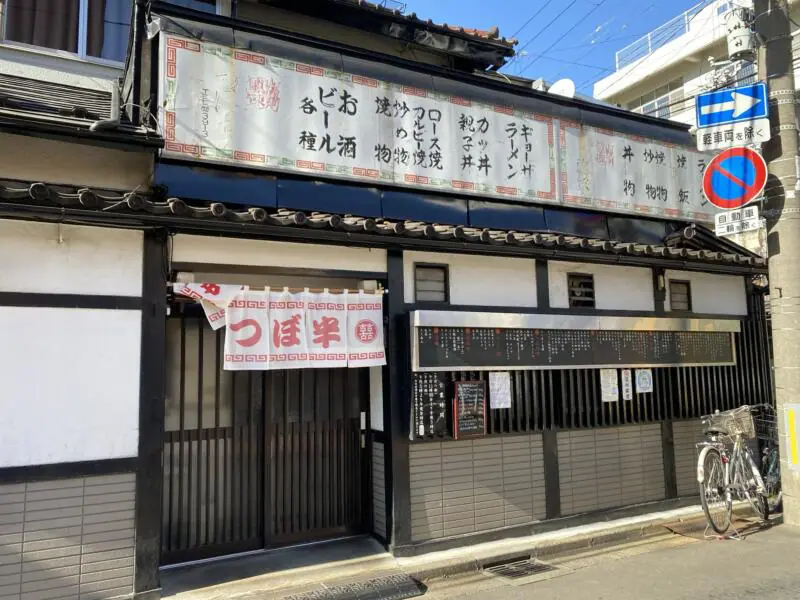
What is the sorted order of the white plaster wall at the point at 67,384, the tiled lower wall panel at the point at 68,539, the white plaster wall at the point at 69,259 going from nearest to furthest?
the tiled lower wall panel at the point at 68,539, the white plaster wall at the point at 67,384, the white plaster wall at the point at 69,259

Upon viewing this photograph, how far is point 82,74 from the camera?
872 cm

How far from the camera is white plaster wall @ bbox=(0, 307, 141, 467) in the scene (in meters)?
5.26

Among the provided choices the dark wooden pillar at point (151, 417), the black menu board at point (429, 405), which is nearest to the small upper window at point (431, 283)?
the black menu board at point (429, 405)

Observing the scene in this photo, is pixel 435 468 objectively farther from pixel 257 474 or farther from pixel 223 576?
pixel 223 576

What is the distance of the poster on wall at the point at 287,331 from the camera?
6430mm

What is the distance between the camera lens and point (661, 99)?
2088 centimetres

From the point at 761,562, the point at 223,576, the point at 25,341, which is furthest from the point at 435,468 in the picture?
the point at 25,341

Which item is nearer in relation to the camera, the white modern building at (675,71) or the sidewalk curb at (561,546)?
the sidewalk curb at (561,546)

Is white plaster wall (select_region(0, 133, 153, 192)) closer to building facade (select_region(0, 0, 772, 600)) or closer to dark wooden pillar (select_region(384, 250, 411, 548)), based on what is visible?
building facade (select_region(0, 0, 772, 600))

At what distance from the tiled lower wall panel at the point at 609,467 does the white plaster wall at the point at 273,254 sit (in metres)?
4.00

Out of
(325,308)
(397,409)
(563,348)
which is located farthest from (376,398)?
(563,348)

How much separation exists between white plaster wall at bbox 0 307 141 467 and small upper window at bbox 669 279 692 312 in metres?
8.58

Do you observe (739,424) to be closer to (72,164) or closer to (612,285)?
(612,285)

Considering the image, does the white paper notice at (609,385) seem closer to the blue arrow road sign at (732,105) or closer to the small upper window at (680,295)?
the small upper window at (680,295)
